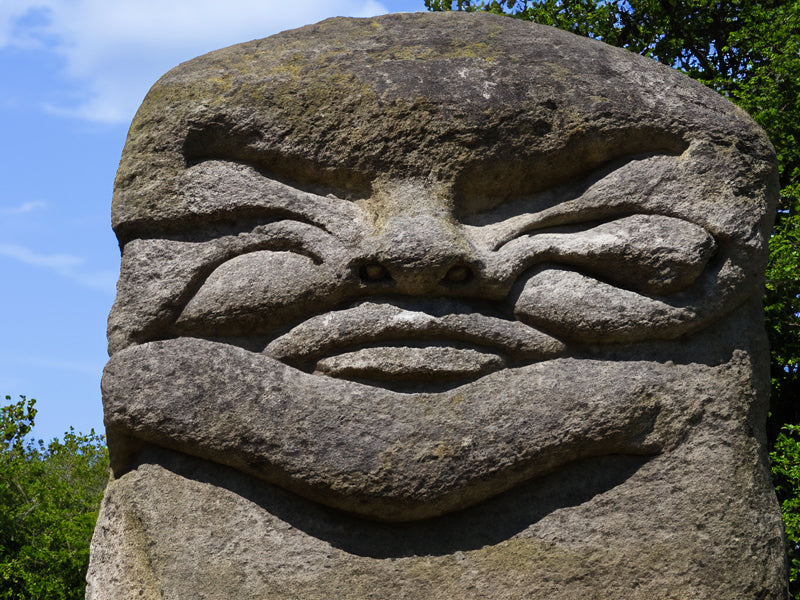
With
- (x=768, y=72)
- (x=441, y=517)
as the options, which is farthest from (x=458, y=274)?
(x=768, y=72)

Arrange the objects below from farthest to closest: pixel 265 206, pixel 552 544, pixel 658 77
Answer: pixel 658 77, pixel 265 206, pixel 552 544

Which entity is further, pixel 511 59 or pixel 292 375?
pixel 511 59

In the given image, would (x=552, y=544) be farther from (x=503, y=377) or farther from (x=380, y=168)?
(x=380, y=168)

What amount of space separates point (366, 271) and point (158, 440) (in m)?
0.85

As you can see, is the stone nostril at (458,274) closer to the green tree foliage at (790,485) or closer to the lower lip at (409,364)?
the lower lip at (409,364)

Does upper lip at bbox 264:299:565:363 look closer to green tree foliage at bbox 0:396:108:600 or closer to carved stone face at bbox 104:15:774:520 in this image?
carved stone face at bbox 104:15:774:520

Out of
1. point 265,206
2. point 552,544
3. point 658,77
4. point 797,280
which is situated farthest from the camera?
point 797,280

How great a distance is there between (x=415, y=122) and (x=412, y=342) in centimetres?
76

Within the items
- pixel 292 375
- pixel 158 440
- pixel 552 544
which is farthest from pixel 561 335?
pixel 158 440

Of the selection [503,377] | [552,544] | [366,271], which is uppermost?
[366,271]

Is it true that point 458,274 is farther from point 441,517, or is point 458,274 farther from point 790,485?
point 790,485

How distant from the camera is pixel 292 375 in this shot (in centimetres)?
335

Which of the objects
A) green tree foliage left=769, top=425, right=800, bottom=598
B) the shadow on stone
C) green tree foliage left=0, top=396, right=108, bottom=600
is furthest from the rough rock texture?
green tree foliage left=0, top=396, right=108, bottom=600

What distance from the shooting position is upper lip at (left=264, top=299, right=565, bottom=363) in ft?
11.1
